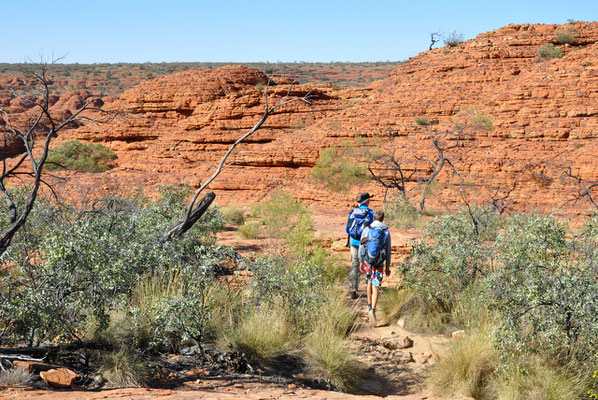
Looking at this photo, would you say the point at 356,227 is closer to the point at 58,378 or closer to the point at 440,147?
the point at 58,378

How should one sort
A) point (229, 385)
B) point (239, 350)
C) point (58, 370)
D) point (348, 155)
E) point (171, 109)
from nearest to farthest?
1. point (58, 370)
2. point (229, 385)
3. point (239, 350)
4. point (348, 155)
5. point (171, 109)

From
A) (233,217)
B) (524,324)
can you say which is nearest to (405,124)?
(233,217)

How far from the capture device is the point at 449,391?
180 inches

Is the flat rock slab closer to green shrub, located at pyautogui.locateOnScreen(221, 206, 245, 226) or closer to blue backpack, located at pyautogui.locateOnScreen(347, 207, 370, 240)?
blue backpack, located at pyautogui.locateOnScreen(347, 207, 370, 240)

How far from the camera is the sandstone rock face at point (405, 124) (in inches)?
850

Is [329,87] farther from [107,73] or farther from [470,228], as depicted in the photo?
[107,73]

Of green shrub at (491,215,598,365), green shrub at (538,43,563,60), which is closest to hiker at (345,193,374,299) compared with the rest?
green shrub at (491,215,598,365)

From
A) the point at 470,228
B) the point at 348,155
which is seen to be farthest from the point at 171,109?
the point at 470,228

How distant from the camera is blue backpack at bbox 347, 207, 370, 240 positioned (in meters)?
6.97

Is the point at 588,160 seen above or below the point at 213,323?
above

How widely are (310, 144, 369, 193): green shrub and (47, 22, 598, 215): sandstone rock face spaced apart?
25.1 inches

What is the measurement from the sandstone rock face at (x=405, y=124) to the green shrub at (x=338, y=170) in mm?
637

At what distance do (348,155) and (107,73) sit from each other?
4900 centimetres

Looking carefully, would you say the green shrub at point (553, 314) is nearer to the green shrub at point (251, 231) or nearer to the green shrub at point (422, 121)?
the green shrub at point (251, 231)
